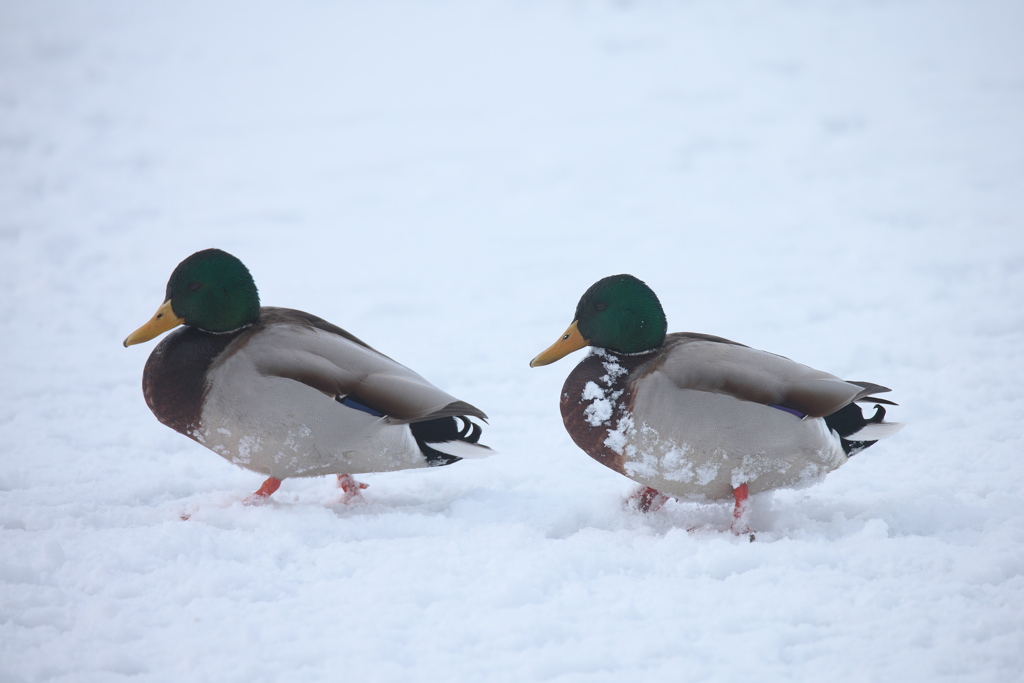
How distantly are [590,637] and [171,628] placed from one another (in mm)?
1047

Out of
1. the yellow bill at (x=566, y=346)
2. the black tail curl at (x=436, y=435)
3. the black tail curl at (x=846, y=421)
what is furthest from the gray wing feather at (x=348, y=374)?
the black tail curl at (x=846, y=421)

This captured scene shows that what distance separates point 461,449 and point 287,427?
588 mm

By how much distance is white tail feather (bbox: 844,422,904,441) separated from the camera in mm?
2951

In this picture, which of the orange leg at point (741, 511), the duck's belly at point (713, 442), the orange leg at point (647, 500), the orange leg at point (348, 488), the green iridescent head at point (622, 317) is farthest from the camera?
the orange leg at point (348, 488)

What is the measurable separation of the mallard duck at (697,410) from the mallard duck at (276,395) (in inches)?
18.5

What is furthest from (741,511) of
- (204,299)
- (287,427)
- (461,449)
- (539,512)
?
(204,299)

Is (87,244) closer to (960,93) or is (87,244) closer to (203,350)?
(203,350)

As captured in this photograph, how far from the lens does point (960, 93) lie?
9688mm

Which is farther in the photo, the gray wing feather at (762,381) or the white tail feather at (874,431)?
the white tail feather at (874,431)

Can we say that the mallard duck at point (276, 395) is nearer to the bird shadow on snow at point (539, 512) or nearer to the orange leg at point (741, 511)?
the bird shadow on snow at point (539, 512)

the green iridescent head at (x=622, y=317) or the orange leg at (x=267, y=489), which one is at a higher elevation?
the green iridescent head at (x=622, y=317)

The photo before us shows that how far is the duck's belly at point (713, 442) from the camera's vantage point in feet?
9.07

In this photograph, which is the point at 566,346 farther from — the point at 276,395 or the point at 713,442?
the point at 276,395

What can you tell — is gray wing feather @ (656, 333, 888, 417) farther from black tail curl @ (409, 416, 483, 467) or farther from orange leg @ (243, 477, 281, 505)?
orange leg @ (243, 477, 281, 505)
